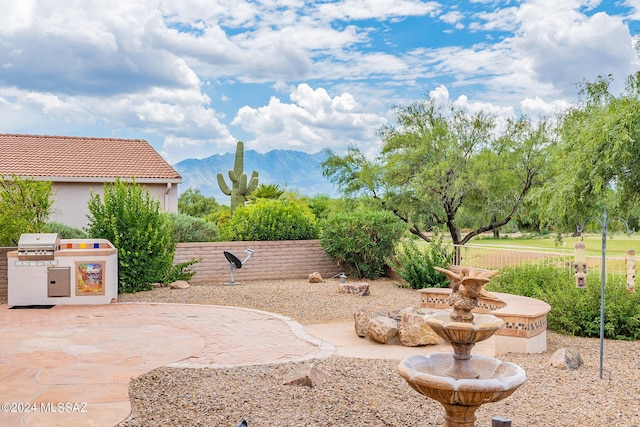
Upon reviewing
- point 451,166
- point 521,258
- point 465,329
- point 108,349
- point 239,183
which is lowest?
point 108,349

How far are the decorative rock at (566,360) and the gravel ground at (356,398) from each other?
8cm

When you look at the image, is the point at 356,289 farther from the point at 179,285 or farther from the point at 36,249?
the point at 36,249

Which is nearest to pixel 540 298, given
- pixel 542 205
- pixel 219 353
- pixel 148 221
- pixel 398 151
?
pixel 542 205

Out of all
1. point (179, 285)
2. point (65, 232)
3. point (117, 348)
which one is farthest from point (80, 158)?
point (117, 348)

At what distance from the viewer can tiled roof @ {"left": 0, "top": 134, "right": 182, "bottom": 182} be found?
20203mm

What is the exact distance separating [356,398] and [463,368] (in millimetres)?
1437

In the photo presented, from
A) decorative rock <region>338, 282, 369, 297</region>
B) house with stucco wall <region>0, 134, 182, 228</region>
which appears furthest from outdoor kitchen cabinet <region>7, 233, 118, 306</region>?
house with stucco wall <region>0, 134, 182, 228</region>

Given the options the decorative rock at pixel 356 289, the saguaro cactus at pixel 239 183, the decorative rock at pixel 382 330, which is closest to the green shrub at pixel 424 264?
the decorative rock at pixel 356 289

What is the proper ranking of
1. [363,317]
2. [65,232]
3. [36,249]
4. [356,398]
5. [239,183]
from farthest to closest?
[239,183], [65,232], [36,249], [363,317], [356,398]

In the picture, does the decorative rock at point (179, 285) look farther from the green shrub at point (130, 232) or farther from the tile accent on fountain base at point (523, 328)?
the tile accent on fountain base at point (523, 328)

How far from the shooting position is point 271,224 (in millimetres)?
16641

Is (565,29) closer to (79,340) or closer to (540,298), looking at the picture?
(540,298)

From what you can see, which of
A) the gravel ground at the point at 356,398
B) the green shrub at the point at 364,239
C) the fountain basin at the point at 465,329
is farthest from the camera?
the green shrub at the point at 364,239

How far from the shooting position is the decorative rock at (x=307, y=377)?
580cm
